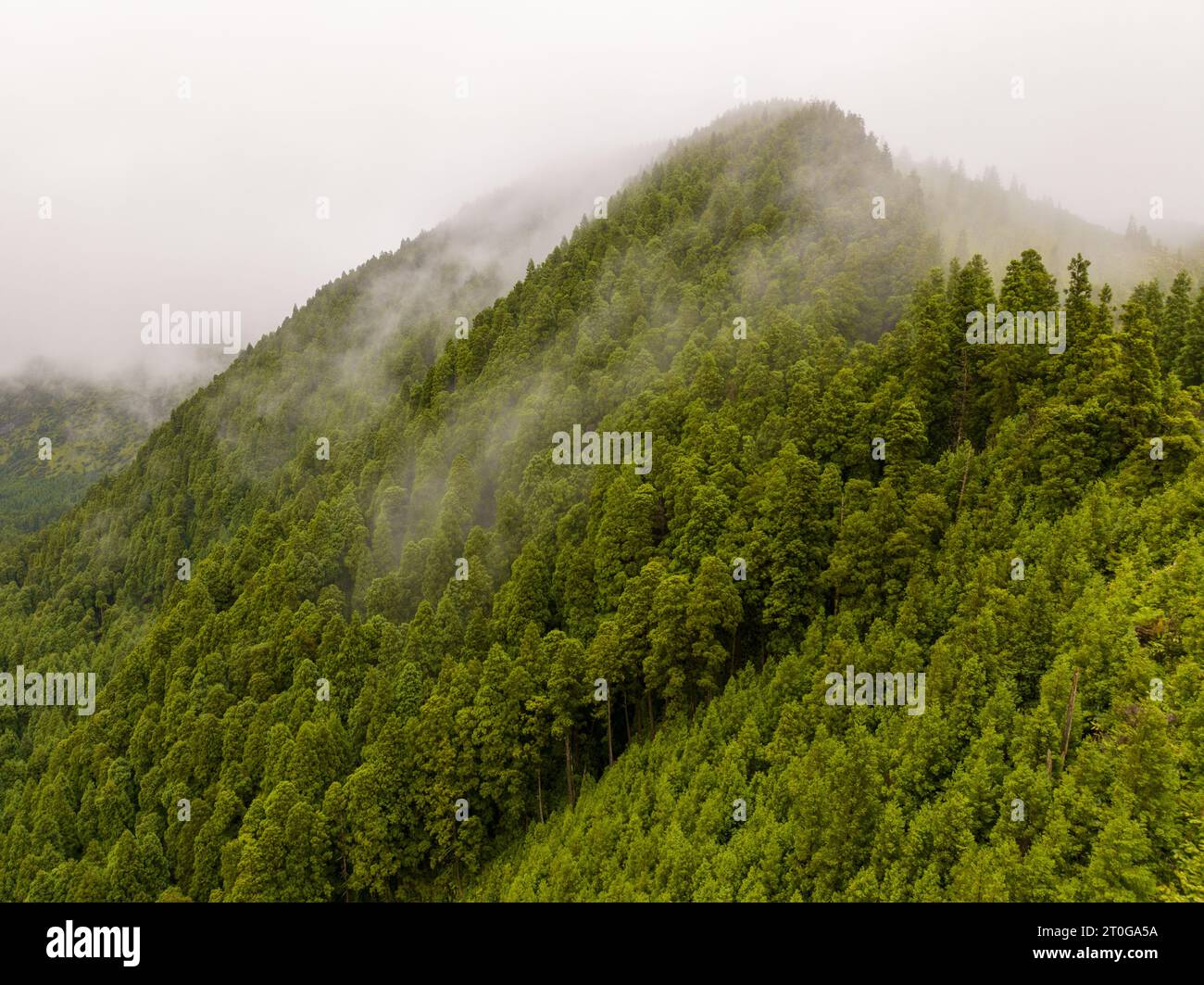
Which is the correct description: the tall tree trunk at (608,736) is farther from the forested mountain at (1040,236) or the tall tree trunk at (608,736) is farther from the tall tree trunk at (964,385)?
the forested mountain at (1040,236)

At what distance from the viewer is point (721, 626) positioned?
148 ft

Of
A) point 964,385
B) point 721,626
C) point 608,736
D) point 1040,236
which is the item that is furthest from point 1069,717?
point 1040,236

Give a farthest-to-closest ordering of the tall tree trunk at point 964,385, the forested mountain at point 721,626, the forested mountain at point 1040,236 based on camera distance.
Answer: the forested mountain at point 1040,236, the tall tree trunk at point 964,385, the forested mountain at point 721,626

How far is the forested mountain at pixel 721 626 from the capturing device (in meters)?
27.9

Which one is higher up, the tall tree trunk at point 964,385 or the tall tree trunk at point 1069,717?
the tall tree trunk at point 964,385

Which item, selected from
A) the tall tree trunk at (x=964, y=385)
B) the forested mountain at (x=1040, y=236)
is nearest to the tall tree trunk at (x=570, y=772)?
the tall tree trunk at (x=964, y=385)

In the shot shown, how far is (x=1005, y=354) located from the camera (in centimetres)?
4691

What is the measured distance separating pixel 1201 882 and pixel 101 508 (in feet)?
648

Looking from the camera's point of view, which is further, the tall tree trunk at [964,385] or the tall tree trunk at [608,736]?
the tall tree trunk at [964,385]

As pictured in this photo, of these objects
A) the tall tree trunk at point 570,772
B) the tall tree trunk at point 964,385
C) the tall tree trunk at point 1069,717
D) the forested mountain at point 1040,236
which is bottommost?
the tall tree trunk at point 570,772

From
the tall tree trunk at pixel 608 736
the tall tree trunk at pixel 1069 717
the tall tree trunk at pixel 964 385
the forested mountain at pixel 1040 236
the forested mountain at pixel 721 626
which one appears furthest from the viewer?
the forested mountain at pixel 1040 236

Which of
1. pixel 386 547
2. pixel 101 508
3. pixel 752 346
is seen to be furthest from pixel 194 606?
pixel 101 508

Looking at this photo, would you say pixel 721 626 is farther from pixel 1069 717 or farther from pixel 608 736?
pixel 1069 717

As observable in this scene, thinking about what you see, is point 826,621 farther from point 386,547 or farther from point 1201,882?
point 386,547
